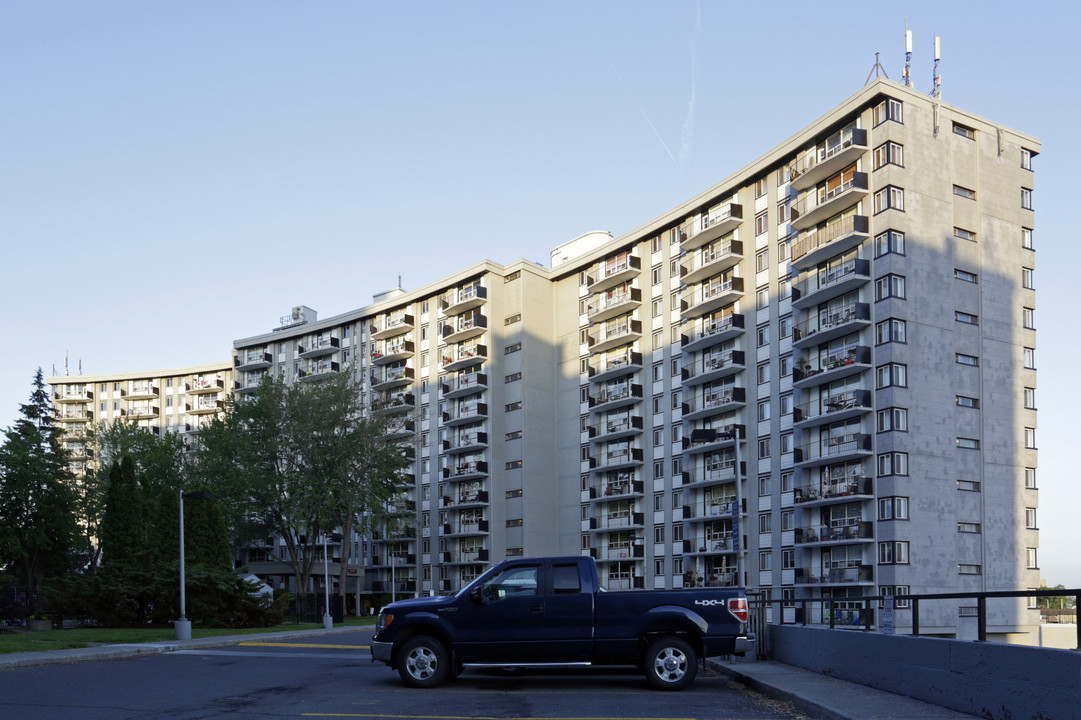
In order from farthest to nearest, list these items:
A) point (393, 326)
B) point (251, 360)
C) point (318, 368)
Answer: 1. point (251, 360)
2. point (318, 368)
3. point (393, 326)

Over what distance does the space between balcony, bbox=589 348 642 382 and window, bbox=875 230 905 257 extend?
945 inches

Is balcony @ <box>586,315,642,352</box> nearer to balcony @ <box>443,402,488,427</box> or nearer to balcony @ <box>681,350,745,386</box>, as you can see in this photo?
balcony @ <box>681,350,745,386</box>

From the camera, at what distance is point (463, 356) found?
92.9 meters

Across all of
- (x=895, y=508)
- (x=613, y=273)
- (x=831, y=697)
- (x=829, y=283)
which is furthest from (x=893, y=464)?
(x=831, y=697)

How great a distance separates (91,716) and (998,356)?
57.9m

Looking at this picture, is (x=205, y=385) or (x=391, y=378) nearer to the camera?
(x=391, y=378)

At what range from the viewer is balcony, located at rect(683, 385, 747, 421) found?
68.2 metres

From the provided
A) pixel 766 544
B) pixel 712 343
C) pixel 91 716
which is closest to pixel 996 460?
pixel 766 544

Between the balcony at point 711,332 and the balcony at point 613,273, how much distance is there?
8520 mm

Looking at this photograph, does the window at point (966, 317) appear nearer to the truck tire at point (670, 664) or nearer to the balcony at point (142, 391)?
the truck tire at point (670, 664)

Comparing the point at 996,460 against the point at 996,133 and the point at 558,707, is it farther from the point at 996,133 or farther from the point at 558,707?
the point at 558,707

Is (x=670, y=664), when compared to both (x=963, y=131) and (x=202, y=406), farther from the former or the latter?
(x=202, y=406)

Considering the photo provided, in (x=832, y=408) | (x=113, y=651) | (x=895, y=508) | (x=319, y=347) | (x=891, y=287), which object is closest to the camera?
(x=113, y=651)

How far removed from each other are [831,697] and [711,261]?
58.7 meters
